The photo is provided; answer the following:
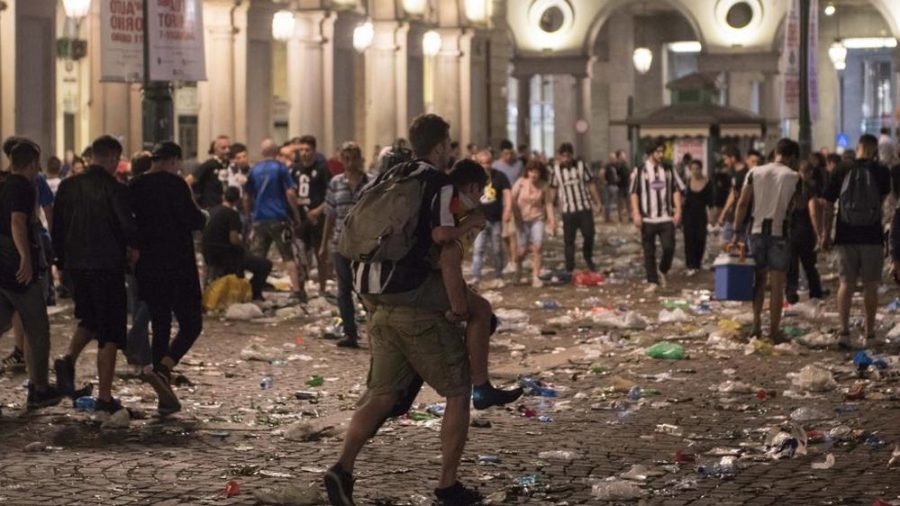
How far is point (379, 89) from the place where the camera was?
4566 cm

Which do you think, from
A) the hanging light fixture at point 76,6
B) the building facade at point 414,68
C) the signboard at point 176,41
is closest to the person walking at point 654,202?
the building facade at point 414,68

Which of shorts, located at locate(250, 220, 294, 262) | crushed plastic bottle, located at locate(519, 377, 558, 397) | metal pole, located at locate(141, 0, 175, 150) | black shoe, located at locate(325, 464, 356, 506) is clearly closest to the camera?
black shoe, located at locate(325, 464, 356, 506)

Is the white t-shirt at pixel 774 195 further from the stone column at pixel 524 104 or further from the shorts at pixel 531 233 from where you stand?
the stone column at pixel 524 104

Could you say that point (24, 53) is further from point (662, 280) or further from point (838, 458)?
point (838, 458)

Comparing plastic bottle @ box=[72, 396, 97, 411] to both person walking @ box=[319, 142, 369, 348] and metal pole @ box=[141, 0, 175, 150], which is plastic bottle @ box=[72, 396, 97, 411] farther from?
metal pole @ box=[141, 0, 175, 150]

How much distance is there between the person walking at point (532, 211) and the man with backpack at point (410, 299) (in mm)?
15475

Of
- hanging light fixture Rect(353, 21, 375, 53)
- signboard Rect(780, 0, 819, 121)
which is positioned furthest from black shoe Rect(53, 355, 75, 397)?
hanging light fixture Rect(353, 21, 375, 53)

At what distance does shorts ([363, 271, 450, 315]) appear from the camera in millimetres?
9242

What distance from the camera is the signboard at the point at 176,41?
1702cm

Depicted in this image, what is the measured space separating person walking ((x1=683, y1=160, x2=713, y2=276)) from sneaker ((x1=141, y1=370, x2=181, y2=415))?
14519mm

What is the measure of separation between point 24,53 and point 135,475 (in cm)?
2002

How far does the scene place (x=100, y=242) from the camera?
12.7 meters

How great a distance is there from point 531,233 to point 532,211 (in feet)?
0.93

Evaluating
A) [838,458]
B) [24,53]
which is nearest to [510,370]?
[838,458]
